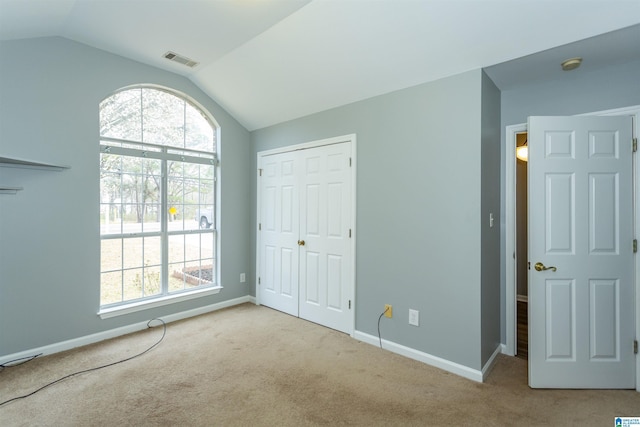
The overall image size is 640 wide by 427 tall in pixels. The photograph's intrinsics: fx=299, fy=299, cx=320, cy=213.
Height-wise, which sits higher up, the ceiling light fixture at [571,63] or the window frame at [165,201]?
the ceiling light fixture at [571,63]

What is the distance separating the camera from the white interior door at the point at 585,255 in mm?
2285

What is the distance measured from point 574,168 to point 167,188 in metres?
4.05

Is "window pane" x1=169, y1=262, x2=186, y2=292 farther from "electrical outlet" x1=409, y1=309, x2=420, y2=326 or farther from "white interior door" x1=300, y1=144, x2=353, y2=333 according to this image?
"electrical outlet" x1=409, y1=309, x2=420, y2=326

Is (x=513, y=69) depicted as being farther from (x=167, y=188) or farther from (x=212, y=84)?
(x=167, y=188)

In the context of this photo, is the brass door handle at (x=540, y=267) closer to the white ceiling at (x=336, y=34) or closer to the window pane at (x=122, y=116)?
the white ceiling at (x=336, y=34)

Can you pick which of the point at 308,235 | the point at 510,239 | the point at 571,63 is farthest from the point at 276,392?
the point at 571,63

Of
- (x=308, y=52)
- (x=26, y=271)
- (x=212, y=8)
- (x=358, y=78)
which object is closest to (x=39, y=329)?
(x=26, y=271)

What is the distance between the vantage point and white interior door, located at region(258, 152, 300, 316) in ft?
12.6

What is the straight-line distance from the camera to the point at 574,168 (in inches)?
91.3

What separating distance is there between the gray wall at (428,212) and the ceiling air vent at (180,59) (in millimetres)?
1809

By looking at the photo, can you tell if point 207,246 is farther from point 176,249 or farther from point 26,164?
point 26,164

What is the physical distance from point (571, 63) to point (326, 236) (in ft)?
8.63

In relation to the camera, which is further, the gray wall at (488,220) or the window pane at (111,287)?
the window pane at (111,287)

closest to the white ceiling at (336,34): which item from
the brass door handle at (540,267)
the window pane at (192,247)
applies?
the brass door handle at (540,267)
